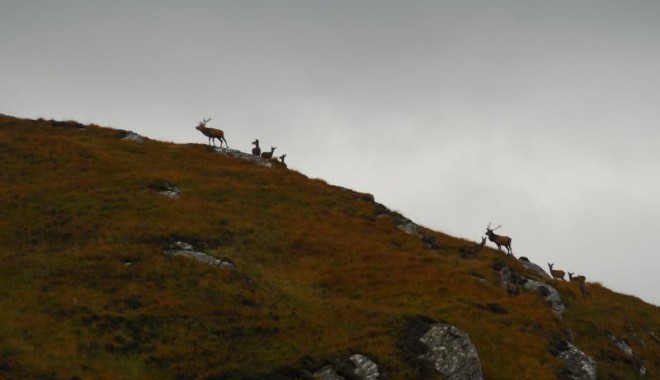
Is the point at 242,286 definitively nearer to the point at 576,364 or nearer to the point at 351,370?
the point at 351,370

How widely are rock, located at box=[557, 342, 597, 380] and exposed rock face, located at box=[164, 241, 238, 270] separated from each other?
20.9 metres

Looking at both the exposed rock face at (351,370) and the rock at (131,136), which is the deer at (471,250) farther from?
the rock at (131,136)

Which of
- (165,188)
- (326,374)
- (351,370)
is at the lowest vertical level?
(326,374)

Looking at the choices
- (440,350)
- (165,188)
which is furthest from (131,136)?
(440,350)

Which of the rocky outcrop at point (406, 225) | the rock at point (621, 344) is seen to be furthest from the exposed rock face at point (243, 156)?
the rock at point (621, 344)

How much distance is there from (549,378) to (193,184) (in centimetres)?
3483

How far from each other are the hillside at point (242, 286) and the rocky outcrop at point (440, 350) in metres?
0.23

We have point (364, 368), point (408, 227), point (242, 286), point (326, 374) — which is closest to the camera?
point (326, 374)

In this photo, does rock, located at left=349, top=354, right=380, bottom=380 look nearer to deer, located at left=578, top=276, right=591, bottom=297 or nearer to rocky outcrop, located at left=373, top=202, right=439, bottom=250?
rocky outcrop, located at left=373, top=202, right=439, bottom=250

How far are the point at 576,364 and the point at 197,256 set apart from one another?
79.5 ft

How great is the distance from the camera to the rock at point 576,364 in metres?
46.8

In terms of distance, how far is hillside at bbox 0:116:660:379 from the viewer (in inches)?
1620

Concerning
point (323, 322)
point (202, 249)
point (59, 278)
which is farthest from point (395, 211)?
point (59, 278)

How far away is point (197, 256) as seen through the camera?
53406 millimetres
